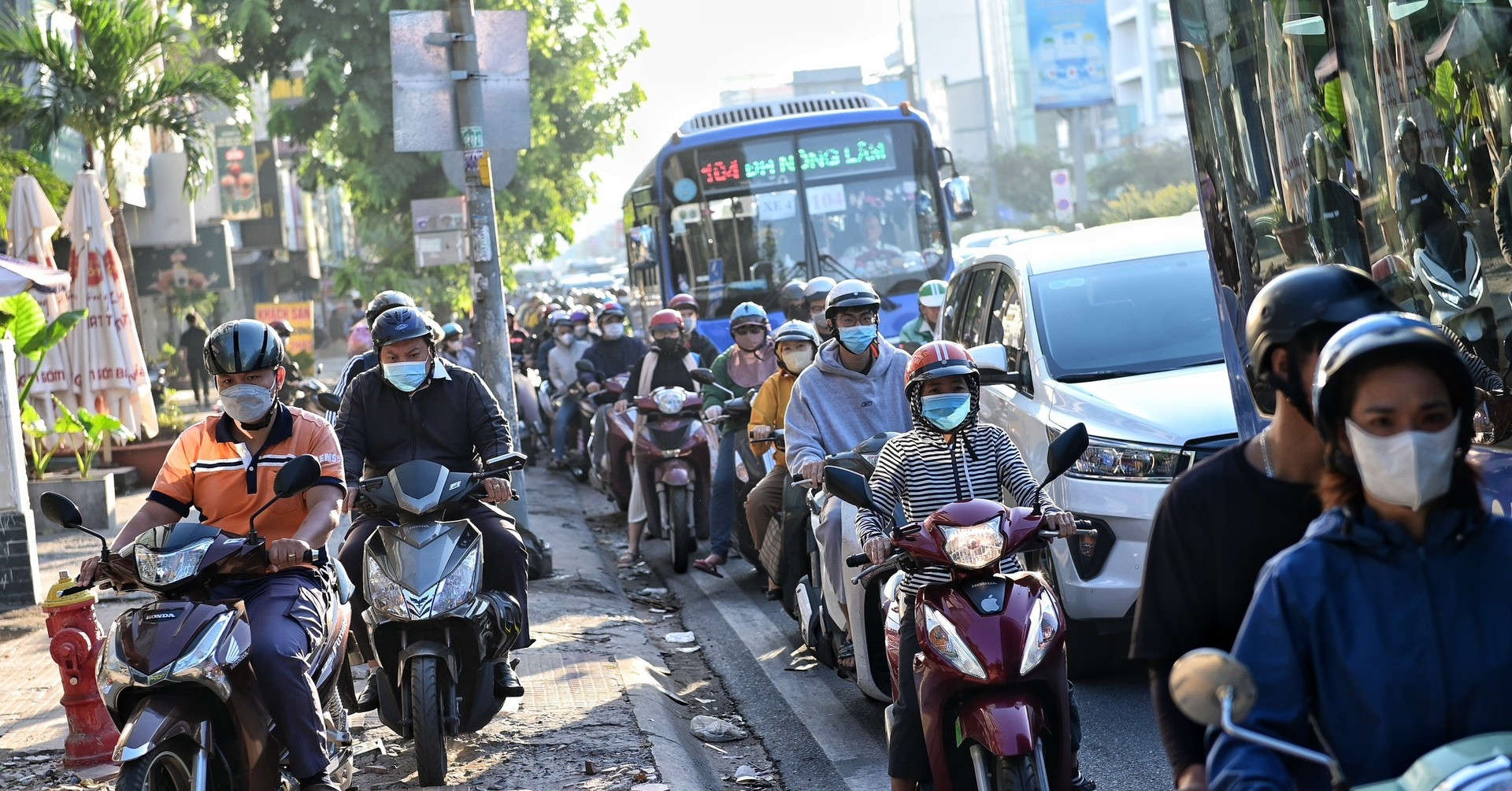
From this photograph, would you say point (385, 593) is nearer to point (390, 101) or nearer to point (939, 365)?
point (939, 365)

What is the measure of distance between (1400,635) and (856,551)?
4.39 meters

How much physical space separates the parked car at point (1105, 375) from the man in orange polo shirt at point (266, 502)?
9.68 ft

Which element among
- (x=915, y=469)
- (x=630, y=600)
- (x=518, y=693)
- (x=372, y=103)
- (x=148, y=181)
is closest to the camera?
(x=915, y=469)

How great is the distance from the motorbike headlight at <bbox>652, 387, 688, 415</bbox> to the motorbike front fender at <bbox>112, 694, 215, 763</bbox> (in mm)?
6948

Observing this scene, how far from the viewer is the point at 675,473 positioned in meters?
11.4

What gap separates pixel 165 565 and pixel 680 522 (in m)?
6.84

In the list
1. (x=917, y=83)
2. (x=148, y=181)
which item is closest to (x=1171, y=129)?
(x=917, y=83)

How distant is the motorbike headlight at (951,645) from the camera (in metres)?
4.66

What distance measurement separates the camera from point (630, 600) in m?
10.8

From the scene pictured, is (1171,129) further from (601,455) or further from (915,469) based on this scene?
(915,469)

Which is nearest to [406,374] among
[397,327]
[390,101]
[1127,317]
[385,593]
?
[397,327]

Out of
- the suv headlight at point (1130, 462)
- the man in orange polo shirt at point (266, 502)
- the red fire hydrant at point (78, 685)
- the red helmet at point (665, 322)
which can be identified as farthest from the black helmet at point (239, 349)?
the red helmet at point (665, 322)

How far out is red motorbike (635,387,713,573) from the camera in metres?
11.4

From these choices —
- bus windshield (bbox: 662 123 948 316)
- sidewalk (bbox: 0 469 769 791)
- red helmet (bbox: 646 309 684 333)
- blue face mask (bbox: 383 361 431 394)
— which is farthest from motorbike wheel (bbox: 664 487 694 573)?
bus windshield (bbox: 662 123 948 316)
